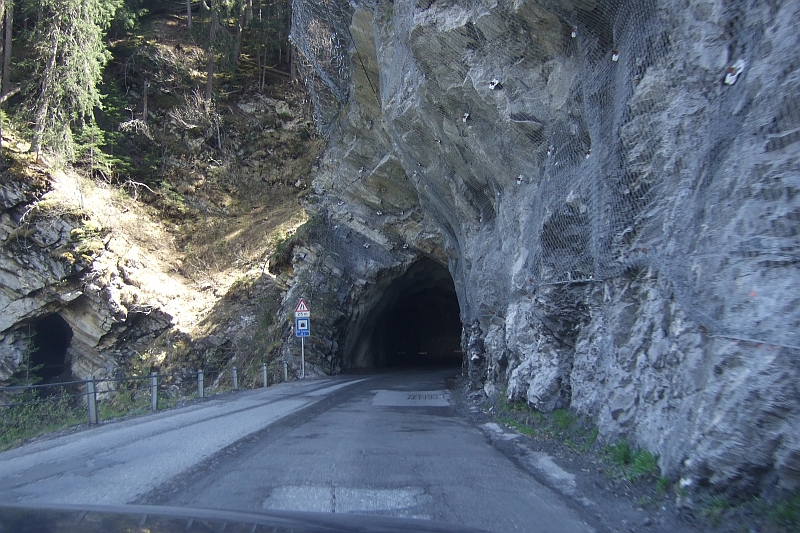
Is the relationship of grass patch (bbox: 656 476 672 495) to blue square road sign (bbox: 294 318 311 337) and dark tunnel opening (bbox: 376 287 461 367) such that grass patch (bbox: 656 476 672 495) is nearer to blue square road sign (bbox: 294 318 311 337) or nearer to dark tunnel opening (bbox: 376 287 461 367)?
blue square road sign (bbox: 294 318 311 337)

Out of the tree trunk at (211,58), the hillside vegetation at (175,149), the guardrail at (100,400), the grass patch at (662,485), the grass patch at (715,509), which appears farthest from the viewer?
the tree trunk at (211,58)

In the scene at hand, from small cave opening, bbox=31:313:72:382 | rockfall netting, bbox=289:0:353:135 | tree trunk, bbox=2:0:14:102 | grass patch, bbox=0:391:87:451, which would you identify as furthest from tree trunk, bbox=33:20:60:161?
grass patch, bbox=0:391:87:451

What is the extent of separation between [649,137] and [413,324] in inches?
1440

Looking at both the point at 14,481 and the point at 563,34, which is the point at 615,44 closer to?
the point at 563,34

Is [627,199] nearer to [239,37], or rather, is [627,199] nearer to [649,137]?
[649,137]

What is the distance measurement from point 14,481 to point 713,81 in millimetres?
8147

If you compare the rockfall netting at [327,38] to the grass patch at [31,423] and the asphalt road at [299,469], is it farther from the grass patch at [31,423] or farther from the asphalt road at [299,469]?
the asphalt road at [299,469]

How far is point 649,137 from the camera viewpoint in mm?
7141

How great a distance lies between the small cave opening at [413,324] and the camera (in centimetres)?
2850

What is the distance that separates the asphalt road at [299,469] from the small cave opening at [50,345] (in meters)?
17.6

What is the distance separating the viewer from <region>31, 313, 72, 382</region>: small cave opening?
25.8m

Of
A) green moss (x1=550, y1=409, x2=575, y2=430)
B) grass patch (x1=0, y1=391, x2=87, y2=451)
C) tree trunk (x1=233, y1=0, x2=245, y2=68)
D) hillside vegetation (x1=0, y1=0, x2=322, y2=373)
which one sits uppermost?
tree trunk (x1=233, y1=0, x2=245, y2=68)

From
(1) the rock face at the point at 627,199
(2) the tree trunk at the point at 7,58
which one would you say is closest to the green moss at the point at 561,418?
(1) the rock face at the point at 627,199

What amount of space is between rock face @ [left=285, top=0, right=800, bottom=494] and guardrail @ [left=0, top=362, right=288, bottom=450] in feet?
24.4
